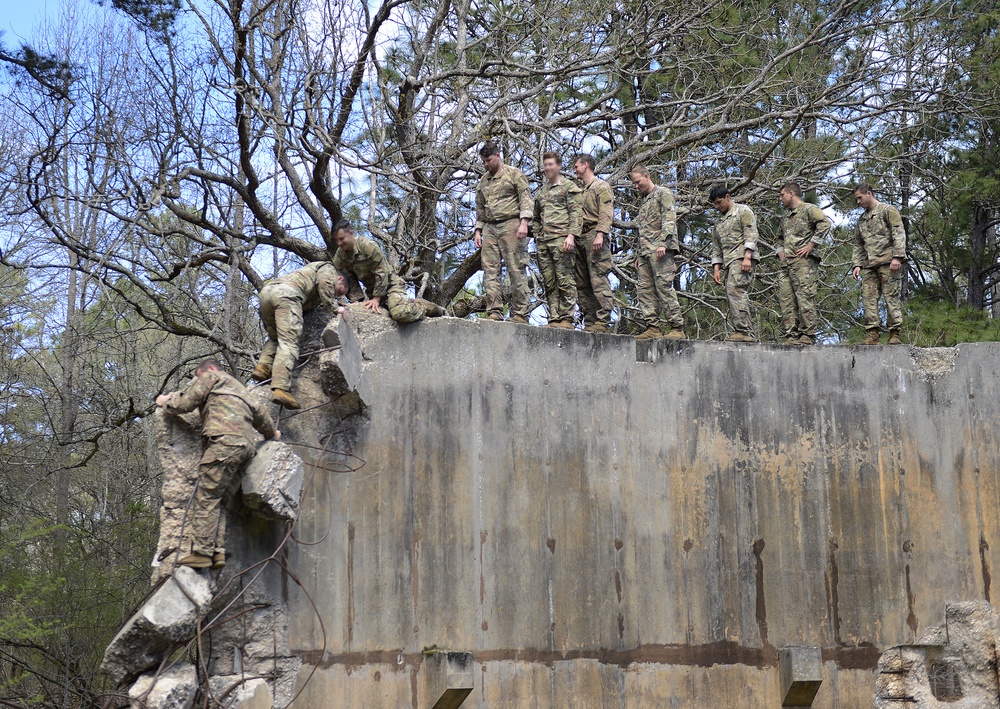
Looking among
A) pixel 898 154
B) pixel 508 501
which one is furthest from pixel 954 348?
pixel 898 154

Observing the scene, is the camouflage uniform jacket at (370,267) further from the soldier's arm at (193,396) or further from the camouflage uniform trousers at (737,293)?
the camouflage uniform trousers at (737,293)

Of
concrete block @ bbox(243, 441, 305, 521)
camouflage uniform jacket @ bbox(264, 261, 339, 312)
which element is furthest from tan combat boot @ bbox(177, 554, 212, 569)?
camouflage uniform jacket @ bbox(264, 261, 339, 312)

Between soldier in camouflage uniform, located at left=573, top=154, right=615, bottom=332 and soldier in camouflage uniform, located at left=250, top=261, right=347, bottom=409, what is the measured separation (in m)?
2.17

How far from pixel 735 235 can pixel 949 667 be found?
149 inches

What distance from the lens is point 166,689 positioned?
6820 mm

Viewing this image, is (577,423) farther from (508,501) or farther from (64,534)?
(64,534)

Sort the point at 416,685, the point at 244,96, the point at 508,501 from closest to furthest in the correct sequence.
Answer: the point at 416,685
the point at 508,501
the point at 244,96

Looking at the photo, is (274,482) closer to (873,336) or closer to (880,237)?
(873,336)

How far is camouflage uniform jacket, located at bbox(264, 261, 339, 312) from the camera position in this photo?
823 cm

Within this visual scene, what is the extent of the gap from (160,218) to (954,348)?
1030cm

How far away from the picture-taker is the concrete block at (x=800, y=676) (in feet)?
26.3

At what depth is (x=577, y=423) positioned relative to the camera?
8.36 m

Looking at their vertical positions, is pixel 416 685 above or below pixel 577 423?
below

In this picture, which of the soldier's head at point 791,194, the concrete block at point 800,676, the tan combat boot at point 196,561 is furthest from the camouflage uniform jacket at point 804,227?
the tan combat boot at point 196,561
